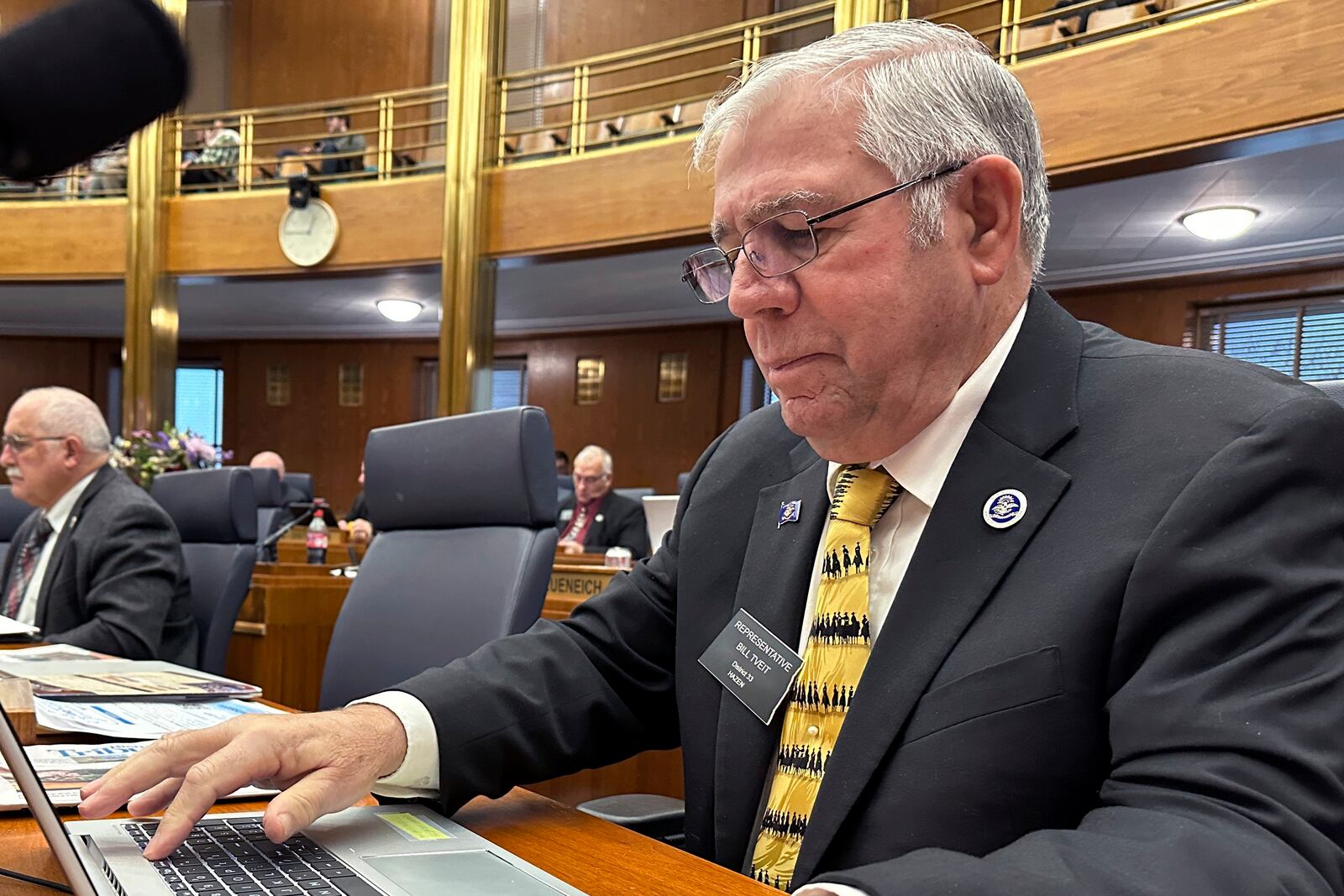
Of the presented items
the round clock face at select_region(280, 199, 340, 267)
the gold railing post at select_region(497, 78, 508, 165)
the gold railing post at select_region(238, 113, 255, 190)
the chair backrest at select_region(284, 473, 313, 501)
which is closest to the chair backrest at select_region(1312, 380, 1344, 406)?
the gold railing post at select_region(497, 78, 508, 165)

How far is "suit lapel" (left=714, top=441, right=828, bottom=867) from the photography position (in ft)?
3.50

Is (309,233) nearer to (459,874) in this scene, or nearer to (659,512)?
(659,512)

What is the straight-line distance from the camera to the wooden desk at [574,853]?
819mm

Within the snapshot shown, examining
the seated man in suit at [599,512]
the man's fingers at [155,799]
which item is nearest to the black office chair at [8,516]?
the seated man in suit at [599,512]

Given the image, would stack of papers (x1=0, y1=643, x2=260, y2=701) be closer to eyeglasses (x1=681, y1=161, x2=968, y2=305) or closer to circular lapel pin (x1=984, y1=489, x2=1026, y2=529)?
eyeglasses (x1=681, y1=161, x2=968, y2=305)

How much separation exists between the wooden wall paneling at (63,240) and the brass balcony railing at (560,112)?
0.21m

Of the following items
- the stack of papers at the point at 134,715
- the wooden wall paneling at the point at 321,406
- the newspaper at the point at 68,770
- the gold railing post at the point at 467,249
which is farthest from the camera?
the wooden wall paneling at the point at 321,406

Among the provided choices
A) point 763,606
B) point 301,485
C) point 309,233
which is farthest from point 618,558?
point 309,233

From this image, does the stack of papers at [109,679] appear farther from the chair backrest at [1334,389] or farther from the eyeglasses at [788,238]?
the chair backrest at [1334,389]

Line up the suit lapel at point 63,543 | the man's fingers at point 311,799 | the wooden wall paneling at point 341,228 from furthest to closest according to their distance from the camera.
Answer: the wooden wall paneling at point 341,228, the suit lapel at point 63,543, the man's fingers at point 311,799

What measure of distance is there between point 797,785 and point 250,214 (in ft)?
31.3

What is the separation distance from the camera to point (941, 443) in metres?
1.07

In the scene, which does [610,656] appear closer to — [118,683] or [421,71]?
[118,683]

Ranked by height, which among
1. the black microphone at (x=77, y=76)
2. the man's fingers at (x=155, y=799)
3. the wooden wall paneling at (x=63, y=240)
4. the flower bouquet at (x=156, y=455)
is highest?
the wooden wall paneling at (x=63, y=240)
